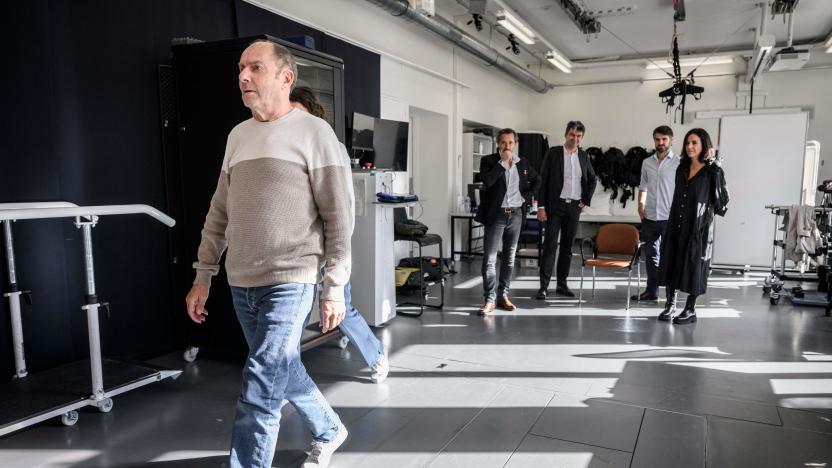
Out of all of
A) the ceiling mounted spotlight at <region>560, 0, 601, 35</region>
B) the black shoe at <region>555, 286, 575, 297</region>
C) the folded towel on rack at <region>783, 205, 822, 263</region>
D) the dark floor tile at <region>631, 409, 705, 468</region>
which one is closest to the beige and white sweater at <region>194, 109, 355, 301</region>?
the dark floor tile at <region>631, 409, 705, 468</region>

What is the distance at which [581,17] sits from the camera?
7.95 metres

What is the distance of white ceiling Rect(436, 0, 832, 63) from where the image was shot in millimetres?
7641

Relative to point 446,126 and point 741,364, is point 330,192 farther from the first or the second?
point 446,126

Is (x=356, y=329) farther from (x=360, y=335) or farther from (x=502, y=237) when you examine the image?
(x=502, y=237)

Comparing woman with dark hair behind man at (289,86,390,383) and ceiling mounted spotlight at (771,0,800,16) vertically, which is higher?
ceiling mounted spotlight at (771,0,800,16)

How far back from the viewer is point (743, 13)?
8.04m

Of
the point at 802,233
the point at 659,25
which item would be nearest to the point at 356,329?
the point at 802,233

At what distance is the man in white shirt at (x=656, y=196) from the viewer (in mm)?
5312

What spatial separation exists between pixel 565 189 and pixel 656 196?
87 cm

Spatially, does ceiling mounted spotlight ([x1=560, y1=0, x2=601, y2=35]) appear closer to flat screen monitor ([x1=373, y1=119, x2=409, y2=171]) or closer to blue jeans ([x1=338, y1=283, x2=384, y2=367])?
flat screen monitor ([x1=373, y1=119, x2=409, y2=171])

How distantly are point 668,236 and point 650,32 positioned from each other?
585cm

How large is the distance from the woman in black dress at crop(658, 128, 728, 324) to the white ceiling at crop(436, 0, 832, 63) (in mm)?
3573

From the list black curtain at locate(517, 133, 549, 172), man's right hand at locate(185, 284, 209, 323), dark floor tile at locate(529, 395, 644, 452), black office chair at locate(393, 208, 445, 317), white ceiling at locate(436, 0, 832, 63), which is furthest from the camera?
black curtain at locate(517, 133, 549, 172)

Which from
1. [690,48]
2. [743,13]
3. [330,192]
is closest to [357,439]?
[330,192]
